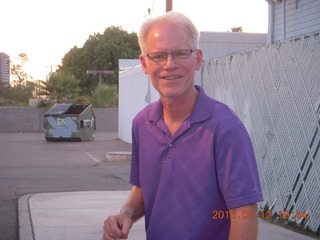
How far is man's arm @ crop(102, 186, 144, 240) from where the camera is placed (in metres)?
2.54

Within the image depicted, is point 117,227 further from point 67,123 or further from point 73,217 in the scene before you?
point 67,123

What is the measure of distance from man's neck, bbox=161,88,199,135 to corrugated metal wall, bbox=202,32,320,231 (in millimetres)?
4786

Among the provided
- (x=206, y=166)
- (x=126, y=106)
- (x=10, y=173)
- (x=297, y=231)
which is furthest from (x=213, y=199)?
(x=126, y=106)

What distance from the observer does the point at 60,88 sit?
120 feet

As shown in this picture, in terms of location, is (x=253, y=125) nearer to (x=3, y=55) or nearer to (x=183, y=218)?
(x=183, y=218)

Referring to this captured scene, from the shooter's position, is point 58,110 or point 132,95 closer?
point 132,95

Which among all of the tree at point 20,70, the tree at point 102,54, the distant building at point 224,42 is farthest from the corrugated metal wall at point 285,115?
the tree at point 20,70

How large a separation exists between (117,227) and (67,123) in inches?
915

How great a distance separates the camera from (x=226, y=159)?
7.04 feet

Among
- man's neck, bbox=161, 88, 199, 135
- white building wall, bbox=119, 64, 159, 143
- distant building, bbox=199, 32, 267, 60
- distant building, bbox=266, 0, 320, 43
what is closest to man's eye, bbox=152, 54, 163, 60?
man's neck, bbox=161, 88, 199, 135

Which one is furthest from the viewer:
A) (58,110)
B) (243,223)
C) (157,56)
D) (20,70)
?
(20,70)

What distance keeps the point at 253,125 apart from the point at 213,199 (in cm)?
660

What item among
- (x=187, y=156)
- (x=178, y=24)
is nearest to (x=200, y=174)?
(x=187, y=156)

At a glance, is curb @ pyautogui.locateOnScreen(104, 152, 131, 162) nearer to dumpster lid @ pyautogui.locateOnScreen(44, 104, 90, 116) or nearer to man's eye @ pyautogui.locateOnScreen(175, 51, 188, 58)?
dumpster lid @ pyautogui.locateOnScreen(44, 104, 90, 116)
